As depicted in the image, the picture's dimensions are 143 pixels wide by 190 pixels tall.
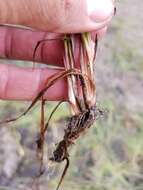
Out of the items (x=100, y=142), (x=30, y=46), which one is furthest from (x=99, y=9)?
(x=100, y=142)

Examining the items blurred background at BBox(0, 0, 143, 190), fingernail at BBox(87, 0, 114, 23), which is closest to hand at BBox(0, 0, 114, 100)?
fingernail at BBox(87, 0, 114, 23)

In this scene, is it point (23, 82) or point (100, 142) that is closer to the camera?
point (23, 82)

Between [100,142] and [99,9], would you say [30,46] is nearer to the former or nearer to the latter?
[99,9]

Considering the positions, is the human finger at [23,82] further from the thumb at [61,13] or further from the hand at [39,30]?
the thumb at [61,13]

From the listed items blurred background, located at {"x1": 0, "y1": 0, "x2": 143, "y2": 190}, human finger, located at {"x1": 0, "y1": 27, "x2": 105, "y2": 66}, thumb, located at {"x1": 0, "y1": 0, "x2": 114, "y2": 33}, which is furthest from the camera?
blurred background, located at {"x1": 0, "y1": 0, "x2": 143, "y2": 190}

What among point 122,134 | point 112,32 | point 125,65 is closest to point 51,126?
point 122,134

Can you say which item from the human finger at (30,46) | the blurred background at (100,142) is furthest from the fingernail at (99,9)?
the blurred background at (100,142)

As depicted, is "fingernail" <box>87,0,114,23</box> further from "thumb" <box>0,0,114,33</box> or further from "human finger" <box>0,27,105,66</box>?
"human finger" <box>0,27,105,66</box>

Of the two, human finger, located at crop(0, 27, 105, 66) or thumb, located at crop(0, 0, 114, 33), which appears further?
human finger, located at crop(0, 27, 105, 66)
